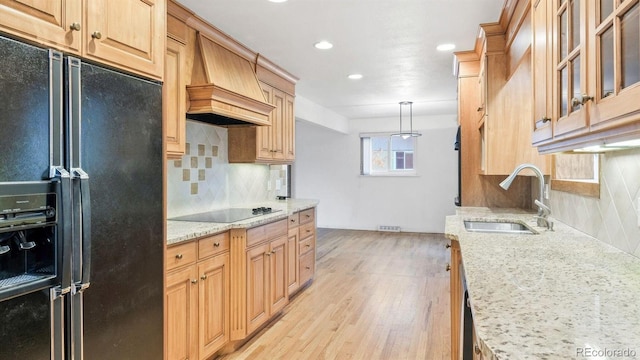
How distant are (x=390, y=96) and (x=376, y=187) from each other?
2.80 m

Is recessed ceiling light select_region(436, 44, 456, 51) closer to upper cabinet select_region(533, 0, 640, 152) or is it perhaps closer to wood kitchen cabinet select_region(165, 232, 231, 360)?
upper cabinet select_region(533, 0, 640, 152)

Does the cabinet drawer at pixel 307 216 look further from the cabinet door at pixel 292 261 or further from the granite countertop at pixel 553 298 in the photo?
the granite countertop at pixel 553 298

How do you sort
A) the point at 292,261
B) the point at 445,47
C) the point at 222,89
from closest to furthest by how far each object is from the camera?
the point at 222,89
the point at 445,47
the point at 292,261

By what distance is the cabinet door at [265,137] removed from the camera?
11.7ft

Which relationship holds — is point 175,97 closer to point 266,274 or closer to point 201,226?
point 201,226

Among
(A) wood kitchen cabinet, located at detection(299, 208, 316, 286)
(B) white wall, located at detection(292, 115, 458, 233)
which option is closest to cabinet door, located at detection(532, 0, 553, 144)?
(A) wood kitchen cabinet, located at detection(299, 208, 316, 286)

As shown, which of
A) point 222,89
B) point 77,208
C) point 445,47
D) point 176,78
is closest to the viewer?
point 77,208

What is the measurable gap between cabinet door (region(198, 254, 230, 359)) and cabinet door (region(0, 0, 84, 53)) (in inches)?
53.8

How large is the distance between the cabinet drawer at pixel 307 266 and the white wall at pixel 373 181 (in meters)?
3.47

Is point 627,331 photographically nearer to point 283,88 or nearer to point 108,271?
point 108,271

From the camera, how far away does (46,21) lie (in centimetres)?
133

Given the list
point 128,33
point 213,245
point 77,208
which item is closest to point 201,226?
point 213,245

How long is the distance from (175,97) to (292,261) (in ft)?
5.88

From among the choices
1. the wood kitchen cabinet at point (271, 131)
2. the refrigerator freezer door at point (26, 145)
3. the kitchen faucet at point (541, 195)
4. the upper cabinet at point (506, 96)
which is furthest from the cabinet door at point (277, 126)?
the refrigerator freezer door at point (26, 145)
